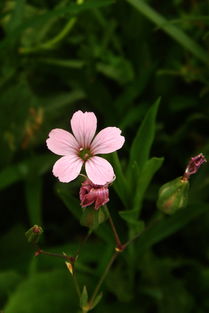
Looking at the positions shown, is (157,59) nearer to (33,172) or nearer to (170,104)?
(170,104)

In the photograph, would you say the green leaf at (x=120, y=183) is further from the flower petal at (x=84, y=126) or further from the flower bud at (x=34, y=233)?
the flower bud at (x=34, y=233)

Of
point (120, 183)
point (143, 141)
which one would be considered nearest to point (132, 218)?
point (120, 183)

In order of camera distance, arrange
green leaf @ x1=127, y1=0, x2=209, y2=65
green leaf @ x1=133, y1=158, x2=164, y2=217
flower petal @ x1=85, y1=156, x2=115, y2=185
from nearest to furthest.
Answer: flower petal @ x1=85, y1=156, x2=115, y2=185, green leaf @ x1=133, y1=158, x2=164, y2=217, green leaf @ x1=127, y1=0, x2=209, y2=65

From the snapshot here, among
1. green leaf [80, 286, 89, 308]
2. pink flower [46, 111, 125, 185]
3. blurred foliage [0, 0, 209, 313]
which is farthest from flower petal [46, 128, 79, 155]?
blurred foliage [0, 0, 209, 313]

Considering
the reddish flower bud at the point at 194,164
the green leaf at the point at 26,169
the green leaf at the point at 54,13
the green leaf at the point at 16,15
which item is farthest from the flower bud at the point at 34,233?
the green leaf at the point at 16,15

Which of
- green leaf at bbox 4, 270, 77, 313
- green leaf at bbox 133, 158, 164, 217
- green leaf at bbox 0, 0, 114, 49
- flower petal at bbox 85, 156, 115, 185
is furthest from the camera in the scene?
green leaf at bbox 0, 0, 114, 49

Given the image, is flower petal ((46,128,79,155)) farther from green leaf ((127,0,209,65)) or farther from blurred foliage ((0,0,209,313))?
green leaf ((127,0,209,65))

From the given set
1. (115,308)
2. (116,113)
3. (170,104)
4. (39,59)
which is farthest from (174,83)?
(115,308)
